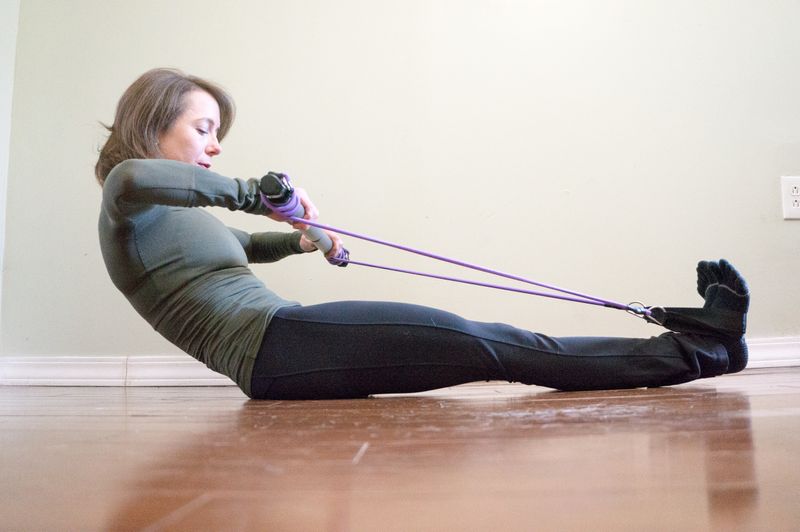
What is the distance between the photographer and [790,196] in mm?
1897

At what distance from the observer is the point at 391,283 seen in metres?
1.87

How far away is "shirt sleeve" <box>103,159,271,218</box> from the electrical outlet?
5.25 ft

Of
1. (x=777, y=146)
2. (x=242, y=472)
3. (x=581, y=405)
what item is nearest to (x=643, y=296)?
(x=777, y=146)

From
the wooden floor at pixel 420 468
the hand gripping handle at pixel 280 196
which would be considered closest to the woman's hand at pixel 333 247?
the hand gripping handle at pixel 280 196

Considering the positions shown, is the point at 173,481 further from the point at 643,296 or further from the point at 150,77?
the point at 643,296

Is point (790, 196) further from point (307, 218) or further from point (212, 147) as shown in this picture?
point (212, 147)

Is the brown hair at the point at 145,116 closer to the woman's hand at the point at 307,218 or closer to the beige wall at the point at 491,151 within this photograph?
the woman's hand at the point at 307,218

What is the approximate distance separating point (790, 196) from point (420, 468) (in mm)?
1799

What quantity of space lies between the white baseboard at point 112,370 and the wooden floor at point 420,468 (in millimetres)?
900

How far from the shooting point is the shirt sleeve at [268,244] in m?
1.59

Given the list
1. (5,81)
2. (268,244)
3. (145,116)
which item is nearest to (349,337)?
(268,244)

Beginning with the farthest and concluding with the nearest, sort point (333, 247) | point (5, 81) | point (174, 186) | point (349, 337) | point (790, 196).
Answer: point (5, 81)
point (790, 196)
point (333, 247)
point (349, 337)
point (174, 186)

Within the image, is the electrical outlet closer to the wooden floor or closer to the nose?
the wooden floor

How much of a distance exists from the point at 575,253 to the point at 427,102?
2.04 ft
